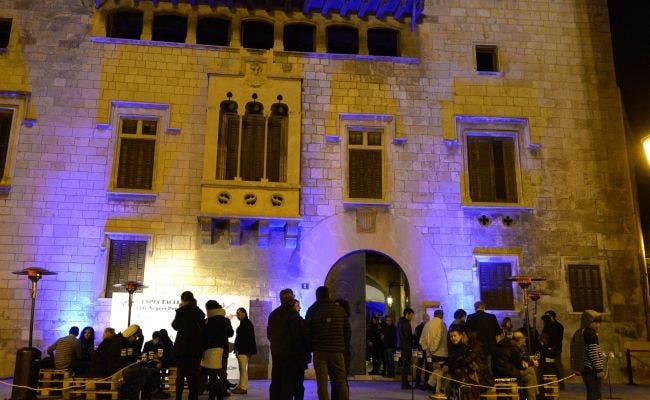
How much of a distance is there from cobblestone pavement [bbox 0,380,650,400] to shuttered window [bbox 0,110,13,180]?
5806mm

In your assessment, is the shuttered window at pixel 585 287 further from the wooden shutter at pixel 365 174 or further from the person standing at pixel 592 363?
the person standing at pixel 592 363

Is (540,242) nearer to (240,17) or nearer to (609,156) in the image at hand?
(609,156)

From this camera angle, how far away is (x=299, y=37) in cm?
1734

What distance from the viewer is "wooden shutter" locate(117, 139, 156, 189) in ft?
51.7

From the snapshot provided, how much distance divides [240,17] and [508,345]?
462 inches

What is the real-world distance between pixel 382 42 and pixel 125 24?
7.48m

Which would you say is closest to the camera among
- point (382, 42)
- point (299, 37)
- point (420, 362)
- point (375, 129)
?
point (420, 362)

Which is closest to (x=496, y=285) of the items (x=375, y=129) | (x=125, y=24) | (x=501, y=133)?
(x=501, y=133)

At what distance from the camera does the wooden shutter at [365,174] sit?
16.4 meters

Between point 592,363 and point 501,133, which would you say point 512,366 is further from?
point 501,133

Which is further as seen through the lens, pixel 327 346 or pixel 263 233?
pixel 263 233

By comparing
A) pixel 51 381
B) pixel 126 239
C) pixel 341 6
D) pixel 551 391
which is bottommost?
pixel 551 391

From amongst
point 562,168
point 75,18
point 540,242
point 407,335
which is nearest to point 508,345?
point 407,335

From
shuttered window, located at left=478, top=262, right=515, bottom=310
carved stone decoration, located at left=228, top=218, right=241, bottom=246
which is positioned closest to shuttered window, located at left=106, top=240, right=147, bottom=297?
carved stone decoration, located at left=228, top=218, right=241, bottom=246
